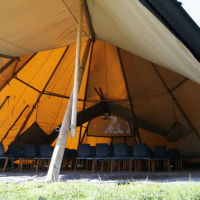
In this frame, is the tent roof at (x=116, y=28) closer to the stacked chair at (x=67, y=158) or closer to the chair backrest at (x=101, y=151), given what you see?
the chair backrest at (x=101, y=151)

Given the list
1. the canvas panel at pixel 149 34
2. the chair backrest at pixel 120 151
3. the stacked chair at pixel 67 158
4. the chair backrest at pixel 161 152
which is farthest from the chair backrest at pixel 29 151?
the canvas panel at pixel 149 34

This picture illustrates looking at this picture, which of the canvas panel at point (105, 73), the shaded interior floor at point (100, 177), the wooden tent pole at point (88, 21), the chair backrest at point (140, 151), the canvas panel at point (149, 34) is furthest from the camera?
the canvas panel at point (105, 73)

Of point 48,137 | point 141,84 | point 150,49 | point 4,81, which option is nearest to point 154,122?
point 141,84

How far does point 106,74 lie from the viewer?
29.8 feet

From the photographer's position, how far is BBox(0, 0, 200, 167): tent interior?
12.4 ft

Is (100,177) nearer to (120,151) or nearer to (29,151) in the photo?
(120,151)

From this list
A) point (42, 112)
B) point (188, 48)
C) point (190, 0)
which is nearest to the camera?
point (190, 0)

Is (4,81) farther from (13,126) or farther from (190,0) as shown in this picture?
(190,0)

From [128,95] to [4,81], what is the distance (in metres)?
5.18

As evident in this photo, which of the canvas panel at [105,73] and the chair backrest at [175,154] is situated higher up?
the canvas panel at [105,73]

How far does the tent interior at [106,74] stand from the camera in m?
3.78

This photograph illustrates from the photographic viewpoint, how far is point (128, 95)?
9.50m

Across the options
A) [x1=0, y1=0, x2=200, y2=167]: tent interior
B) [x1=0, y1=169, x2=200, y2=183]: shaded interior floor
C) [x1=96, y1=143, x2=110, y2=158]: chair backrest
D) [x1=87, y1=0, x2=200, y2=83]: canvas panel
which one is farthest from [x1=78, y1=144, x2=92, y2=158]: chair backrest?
[x1=87, y1=0, x2=200, y2=83]: canvas panel

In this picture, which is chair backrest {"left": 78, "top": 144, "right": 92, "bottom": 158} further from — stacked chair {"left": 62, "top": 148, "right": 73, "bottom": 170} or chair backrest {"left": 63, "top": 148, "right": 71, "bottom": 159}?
chair backrest {"left": 63, "top": 148, "right": 71, "bottom": 159}
